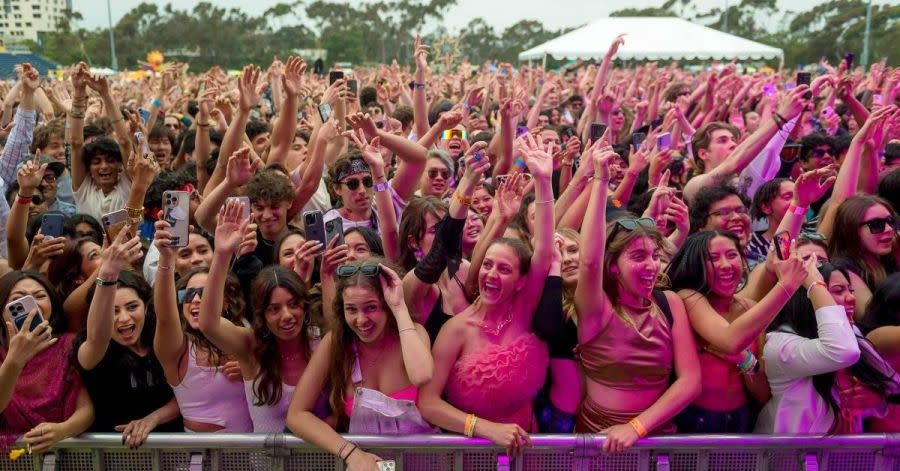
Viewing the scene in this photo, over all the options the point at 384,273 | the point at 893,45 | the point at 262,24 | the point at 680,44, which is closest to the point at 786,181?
the point at 384,273

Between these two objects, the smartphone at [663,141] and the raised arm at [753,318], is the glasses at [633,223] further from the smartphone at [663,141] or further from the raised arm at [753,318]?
the smartphone at [663,141]

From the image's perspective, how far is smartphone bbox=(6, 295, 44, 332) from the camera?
2572mm

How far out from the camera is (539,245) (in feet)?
9.23

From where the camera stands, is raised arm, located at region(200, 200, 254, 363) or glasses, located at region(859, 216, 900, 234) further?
glasses, located at region(859, 216, 900, 234)

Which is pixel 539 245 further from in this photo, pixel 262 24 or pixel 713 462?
pixel 262 24

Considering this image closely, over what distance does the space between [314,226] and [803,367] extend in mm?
1985

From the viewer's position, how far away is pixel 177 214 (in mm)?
2826

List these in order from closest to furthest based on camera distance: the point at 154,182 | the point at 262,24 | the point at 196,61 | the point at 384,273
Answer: the point at 384,273 < the point at 154,182 < the point at 196,61 < the point at 262,24

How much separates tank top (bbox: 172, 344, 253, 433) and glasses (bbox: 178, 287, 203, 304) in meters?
0.22

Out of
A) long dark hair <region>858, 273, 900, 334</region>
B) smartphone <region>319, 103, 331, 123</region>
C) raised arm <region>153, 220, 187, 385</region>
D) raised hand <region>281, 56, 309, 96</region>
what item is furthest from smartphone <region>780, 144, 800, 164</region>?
raised arm <region>153, 220, 187, 385</region>

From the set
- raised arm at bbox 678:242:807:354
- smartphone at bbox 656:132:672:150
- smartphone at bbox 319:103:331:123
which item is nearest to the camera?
raised arm at bbox 678:242:807:354

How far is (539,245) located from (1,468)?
7.11ft

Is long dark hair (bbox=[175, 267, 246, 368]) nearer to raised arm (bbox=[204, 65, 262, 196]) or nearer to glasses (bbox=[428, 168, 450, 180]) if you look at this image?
raised arm (bbox=[204, 65, 262, 196])

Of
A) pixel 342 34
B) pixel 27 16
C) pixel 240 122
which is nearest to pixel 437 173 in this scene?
pixel 240 122
